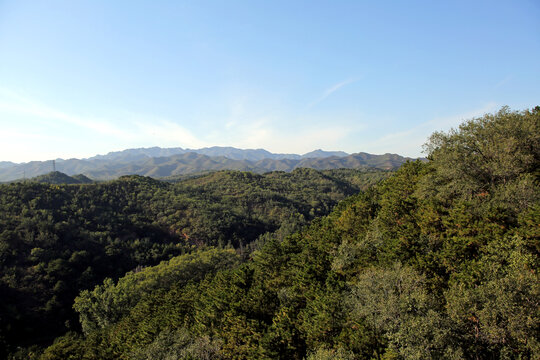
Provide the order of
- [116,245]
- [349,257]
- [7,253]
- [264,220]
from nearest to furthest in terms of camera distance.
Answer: [349,257], [7,253], [116,245], [264,220]

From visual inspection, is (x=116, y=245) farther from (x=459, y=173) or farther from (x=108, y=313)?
(x=459, y=173)

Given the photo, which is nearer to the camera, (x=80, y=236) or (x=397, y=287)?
(x=397, y=287)

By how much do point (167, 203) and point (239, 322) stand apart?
157873 mm

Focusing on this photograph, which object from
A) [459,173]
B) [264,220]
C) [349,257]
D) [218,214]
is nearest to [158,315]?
[349,257]

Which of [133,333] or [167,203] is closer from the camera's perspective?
[133,333]

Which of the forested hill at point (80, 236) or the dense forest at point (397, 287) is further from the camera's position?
the forested hill at point (80, 236)

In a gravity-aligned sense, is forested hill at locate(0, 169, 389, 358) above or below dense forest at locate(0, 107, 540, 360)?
below

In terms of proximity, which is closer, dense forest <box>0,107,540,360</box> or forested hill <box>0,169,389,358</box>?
dense forest <box>0,107,540,360</box>

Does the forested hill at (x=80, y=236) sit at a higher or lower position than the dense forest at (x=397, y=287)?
lower

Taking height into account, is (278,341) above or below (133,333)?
above

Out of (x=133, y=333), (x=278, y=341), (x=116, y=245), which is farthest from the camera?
(x=116, y=245)

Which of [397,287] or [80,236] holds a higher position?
[397,287]

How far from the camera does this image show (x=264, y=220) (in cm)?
19500

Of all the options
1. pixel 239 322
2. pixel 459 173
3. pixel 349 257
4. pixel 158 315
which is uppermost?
pixel 459 173
